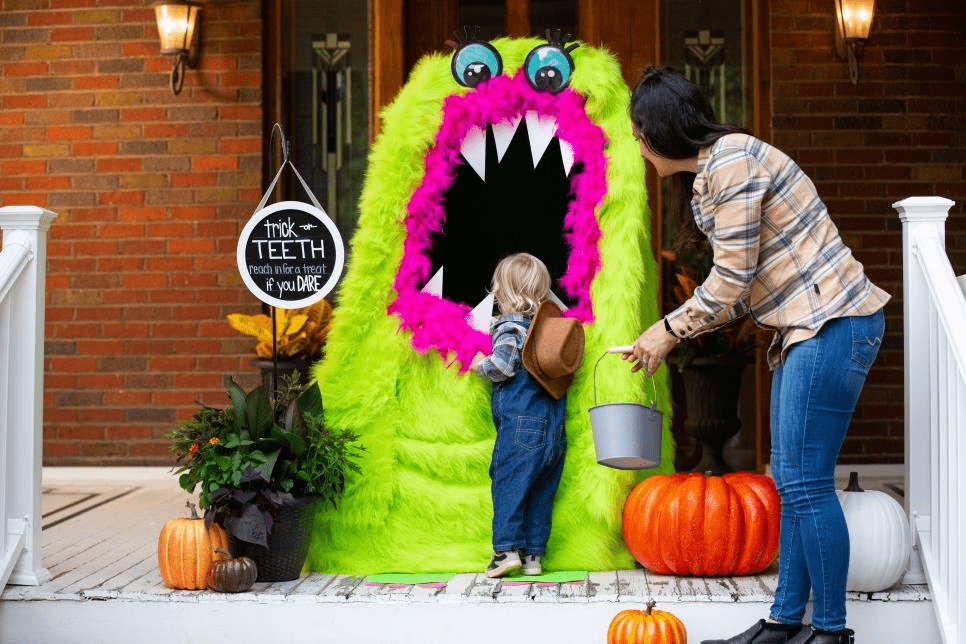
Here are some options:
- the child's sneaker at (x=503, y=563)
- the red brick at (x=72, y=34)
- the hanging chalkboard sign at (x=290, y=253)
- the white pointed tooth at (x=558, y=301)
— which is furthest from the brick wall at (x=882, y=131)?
the red brick at (x=72, y=34)

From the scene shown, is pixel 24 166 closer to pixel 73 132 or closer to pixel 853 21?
pixel 73 132

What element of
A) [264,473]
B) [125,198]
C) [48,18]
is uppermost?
[48,18]

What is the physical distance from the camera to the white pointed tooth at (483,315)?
4004 mm

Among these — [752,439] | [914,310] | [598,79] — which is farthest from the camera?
[752,439]

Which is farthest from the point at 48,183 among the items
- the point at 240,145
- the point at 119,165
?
the point at 240,145

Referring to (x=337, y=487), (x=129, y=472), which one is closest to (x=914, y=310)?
(x=337, y=487)

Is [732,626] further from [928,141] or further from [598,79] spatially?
[928,141]

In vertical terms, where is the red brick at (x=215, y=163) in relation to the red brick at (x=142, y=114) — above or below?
below

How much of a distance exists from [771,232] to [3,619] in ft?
8.69

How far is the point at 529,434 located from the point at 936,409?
1.28 metres

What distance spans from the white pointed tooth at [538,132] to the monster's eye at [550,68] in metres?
0.12

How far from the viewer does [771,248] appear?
116 inches

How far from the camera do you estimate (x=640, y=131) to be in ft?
9.90

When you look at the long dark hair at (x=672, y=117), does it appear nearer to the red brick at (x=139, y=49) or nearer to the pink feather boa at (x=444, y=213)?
the pink feather boa at (x=444, y=213)
